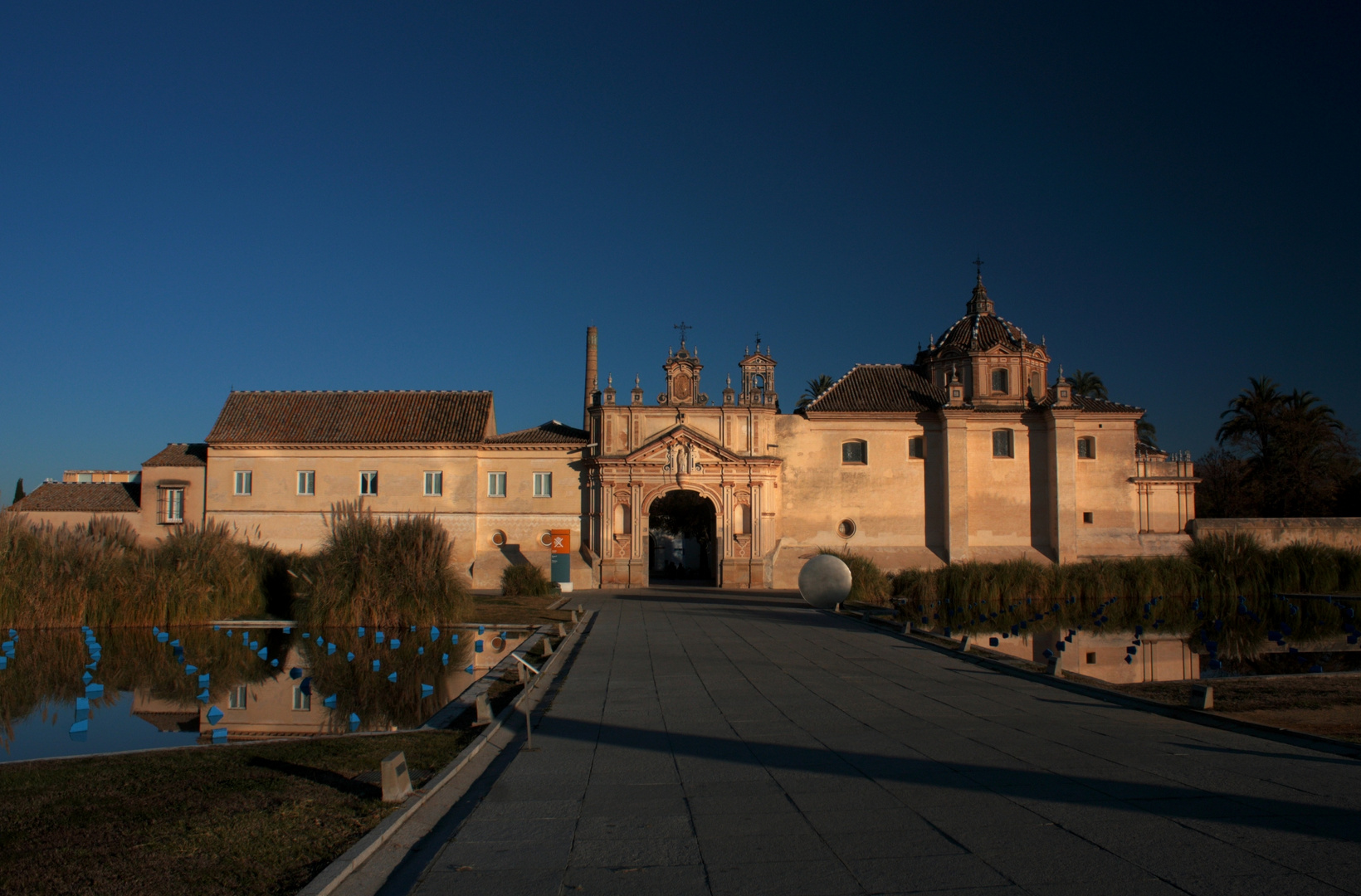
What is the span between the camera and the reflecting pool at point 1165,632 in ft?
54.5

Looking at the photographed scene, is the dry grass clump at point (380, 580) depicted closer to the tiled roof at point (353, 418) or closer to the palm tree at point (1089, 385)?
the tiled roof at point (353, 418)

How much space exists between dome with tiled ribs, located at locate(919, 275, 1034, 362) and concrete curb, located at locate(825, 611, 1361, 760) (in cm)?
2642

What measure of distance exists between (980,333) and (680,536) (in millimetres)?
21235

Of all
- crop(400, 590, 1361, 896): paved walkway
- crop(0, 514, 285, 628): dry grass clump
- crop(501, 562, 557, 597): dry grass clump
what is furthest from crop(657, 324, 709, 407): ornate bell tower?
crop(400, 590, 1361, 896): paved walkway

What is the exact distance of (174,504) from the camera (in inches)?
1469

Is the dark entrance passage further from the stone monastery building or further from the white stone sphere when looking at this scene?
the white stone sphere

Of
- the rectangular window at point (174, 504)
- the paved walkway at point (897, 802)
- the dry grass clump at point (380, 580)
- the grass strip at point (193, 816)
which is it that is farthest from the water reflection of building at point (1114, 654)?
the rectangular window at point (174, 504)

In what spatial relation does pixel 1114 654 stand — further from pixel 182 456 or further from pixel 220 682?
pixel 182 456

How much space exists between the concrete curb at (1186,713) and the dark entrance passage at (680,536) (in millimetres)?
31990

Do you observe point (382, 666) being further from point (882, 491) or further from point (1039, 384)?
point (1039, 384)

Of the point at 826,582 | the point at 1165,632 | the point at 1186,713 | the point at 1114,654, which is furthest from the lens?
the point at 826,582

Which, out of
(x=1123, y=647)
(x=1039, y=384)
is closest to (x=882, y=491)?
(x=1039, y=384)

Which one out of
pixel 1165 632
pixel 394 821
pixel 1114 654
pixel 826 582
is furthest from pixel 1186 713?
pixel 826 582

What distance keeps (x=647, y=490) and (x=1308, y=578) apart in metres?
22.6
